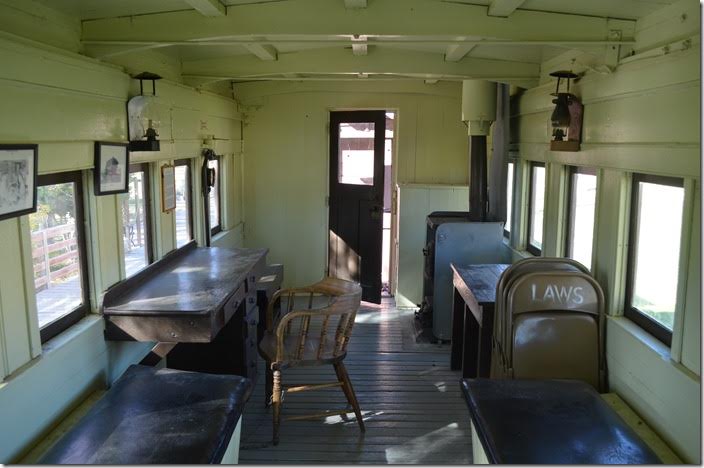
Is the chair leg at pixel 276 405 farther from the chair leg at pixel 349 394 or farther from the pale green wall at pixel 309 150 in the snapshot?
the pale green wall at pixel 309 150

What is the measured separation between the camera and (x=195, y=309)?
3.18 meters

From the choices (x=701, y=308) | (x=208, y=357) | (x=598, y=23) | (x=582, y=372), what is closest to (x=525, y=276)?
(x=582, y=372)

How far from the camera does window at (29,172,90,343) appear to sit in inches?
114

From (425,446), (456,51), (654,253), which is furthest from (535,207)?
(425,446)

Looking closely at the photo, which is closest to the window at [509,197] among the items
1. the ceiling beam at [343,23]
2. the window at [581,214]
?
the window at [581,214]

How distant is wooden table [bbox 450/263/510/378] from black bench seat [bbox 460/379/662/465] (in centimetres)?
96

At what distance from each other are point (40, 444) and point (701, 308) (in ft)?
9.18

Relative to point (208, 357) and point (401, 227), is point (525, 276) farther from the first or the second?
point (401, 227)

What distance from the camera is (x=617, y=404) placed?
293 centimetres

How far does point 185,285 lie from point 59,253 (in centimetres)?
85

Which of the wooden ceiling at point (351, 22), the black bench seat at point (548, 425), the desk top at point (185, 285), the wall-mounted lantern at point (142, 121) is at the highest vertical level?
the wooden ceiling at point (351, 22)

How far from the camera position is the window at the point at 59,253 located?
114 inches

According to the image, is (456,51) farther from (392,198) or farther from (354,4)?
(392,198)

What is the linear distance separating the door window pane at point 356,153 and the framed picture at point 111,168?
3537mm
